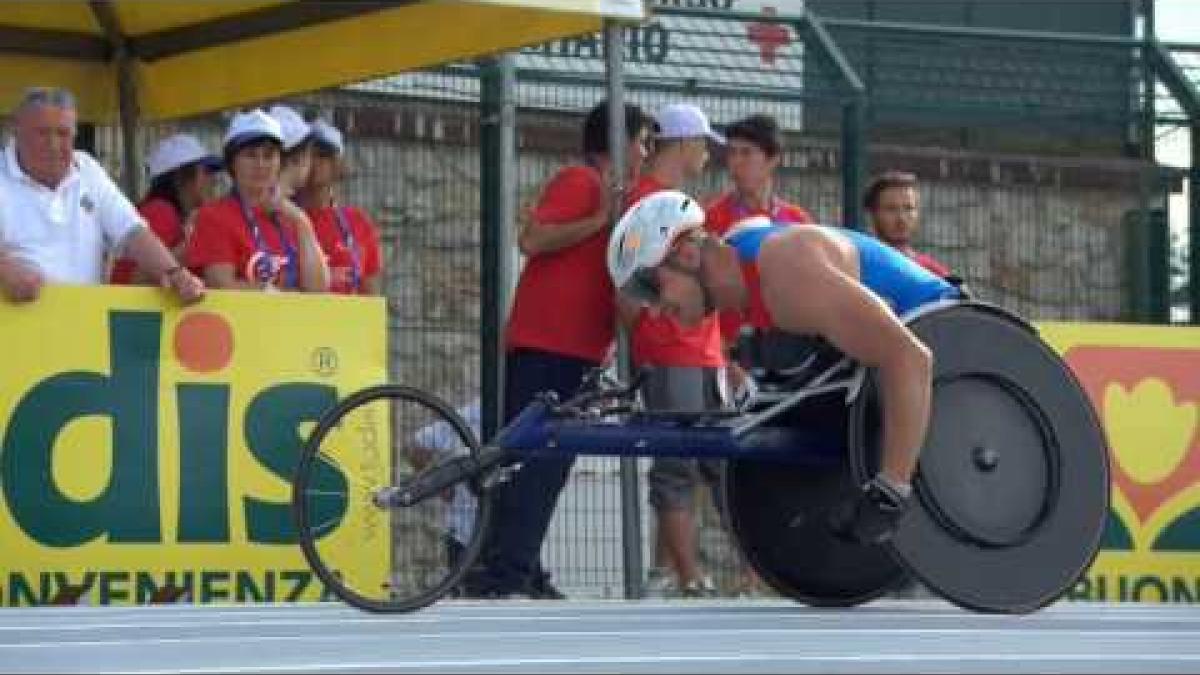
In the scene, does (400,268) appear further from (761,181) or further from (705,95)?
(761,181)

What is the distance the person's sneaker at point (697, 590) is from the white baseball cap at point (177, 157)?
2.63 meters

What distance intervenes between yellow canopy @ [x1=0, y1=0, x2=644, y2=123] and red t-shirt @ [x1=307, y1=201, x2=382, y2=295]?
86 cm

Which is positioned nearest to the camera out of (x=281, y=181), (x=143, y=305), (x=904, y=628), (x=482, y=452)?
(x=904, y=628)

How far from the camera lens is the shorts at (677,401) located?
11.6 m

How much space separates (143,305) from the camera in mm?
10695

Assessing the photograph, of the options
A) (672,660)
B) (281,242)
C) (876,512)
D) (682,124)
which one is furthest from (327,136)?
(672,660)

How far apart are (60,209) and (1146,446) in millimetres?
4882

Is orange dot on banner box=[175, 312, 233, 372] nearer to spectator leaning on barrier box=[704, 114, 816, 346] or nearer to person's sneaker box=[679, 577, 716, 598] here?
person's sneaker box=[679, 577, 716, 598]

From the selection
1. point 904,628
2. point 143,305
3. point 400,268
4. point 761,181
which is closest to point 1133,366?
point 761,181

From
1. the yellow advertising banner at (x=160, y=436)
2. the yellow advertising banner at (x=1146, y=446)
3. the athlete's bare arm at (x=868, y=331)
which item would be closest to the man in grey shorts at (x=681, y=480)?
the yellow advertising banner at (x=160, y=436)

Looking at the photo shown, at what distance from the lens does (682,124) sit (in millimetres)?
11836

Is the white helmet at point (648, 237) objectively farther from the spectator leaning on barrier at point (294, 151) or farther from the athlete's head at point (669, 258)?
Answer: the spectator leaning on barrier at point (294, 151)

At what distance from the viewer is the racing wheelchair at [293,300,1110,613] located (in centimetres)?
859

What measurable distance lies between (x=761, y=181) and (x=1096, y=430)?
10.5 ft
